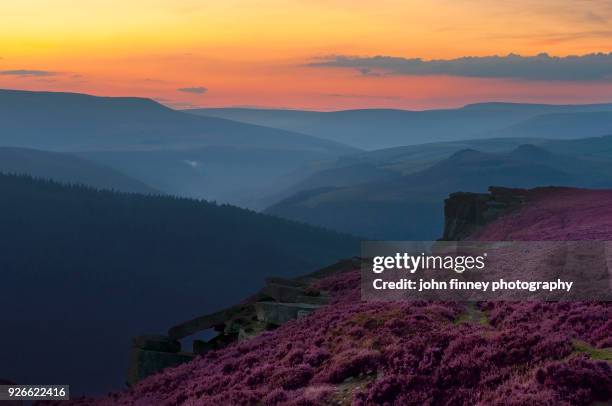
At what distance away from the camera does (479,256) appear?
39.6 meters

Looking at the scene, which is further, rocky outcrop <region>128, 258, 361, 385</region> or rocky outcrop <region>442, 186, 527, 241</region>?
rocky outcrop <region>442, 186, 527, 241</region>

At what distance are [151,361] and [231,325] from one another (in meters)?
5.41

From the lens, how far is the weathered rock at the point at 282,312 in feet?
124

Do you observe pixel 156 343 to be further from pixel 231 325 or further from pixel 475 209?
pixel 475 209

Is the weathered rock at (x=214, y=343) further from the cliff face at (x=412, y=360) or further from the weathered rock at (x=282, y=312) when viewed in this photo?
the cliff face at (x=412, y=360)

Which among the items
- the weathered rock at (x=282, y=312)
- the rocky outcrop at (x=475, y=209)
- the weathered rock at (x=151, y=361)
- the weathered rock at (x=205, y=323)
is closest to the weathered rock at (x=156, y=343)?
the weathered rock at (x=151, y=361)

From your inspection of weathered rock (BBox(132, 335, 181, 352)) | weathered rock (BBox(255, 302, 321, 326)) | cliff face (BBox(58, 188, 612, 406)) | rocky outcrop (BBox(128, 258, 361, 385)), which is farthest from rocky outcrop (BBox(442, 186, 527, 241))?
weathered rock (BBox(132, 335, 181, 352))

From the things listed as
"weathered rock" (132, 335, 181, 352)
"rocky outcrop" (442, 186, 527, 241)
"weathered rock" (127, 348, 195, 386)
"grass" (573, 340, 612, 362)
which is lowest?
"weathered rock" (127, 348, 195, 386)

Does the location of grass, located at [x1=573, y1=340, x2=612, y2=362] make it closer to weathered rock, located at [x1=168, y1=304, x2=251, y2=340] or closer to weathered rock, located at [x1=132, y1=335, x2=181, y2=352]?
Answer: weathered rock, located at [x1=168, y1=304, x2=251, y2=340]

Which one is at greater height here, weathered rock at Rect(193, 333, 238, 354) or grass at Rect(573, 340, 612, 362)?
grass at Rect(573, 340, 612, 362)

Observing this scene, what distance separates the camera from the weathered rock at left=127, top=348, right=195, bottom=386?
41438 millimetres

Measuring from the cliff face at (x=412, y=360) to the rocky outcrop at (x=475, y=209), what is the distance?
33130mm

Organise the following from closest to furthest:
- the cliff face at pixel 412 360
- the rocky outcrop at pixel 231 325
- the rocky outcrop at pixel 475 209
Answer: the cliff face at pixel 412 360 → the rocky outcrop at pixel 231 325 → the rocky outcrop at pixel 475 209

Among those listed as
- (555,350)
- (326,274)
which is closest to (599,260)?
(555,350)
